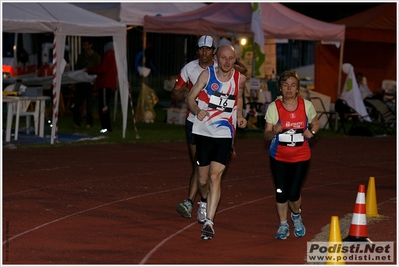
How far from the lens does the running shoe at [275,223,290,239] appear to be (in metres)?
8.70

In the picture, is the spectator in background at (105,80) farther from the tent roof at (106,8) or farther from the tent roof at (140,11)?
the tent roof at (106,8)

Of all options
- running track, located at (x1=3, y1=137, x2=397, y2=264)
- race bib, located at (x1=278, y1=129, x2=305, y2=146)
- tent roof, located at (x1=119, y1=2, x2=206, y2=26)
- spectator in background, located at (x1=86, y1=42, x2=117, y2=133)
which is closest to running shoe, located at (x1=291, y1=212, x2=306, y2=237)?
running track, located at (x1=3, y1=137, x2=397, y2=264)

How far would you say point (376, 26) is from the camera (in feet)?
88.7

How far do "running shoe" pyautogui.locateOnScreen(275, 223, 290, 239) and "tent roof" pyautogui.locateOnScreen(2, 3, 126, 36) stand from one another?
9.82m

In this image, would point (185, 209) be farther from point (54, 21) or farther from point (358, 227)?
point (54, 21)

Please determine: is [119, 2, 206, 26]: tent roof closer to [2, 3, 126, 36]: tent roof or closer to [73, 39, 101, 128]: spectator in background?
[73, 39, 101, 128]: spectator in background

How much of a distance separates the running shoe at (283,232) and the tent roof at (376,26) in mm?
19074

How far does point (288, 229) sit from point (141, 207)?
244cm

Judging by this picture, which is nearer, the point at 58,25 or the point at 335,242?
the point at 335,242

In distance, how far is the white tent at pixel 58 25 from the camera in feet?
57.5

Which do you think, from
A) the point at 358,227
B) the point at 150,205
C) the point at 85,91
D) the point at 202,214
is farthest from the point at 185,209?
the point at 85,91

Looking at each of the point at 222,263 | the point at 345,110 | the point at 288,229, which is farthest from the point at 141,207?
the point at 345,110

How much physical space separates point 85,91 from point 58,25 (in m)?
4.55

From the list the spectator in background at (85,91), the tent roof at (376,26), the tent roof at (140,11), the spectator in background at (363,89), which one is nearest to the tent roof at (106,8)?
the tent roof at (140,11)
